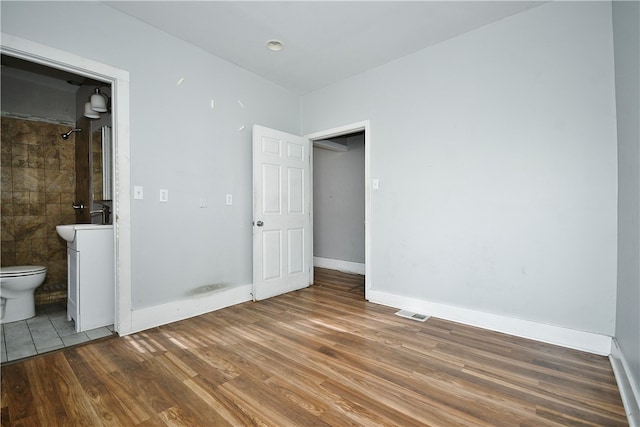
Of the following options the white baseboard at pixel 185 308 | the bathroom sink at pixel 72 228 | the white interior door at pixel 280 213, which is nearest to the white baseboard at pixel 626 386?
the white interior door at pixel 280 213

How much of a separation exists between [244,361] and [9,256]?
3.38m

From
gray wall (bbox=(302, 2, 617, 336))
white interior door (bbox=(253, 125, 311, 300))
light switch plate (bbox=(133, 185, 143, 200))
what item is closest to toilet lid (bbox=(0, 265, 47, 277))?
light switch plate (bbox=(133, 185, 143, 200))

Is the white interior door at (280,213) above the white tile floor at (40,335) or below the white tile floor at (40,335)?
above

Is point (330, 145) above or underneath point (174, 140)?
above

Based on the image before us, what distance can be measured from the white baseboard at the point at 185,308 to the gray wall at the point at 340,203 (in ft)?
7.49

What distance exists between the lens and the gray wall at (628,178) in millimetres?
1573

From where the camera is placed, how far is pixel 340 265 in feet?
17.5

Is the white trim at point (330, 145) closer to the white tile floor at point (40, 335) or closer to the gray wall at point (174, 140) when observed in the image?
the gray wall at point (174, 140)

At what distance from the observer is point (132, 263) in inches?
99.3

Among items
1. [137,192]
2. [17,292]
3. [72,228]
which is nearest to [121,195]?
[137,192]

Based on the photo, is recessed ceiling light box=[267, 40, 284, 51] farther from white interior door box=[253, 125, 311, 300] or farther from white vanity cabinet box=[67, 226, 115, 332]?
white vanity cabinet box=[67, 226, 115, 332]

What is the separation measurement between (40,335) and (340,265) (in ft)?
12.9

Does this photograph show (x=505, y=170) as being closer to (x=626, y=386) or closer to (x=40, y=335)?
(x=626, y=386)

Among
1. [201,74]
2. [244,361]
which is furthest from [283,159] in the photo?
[244,361]
